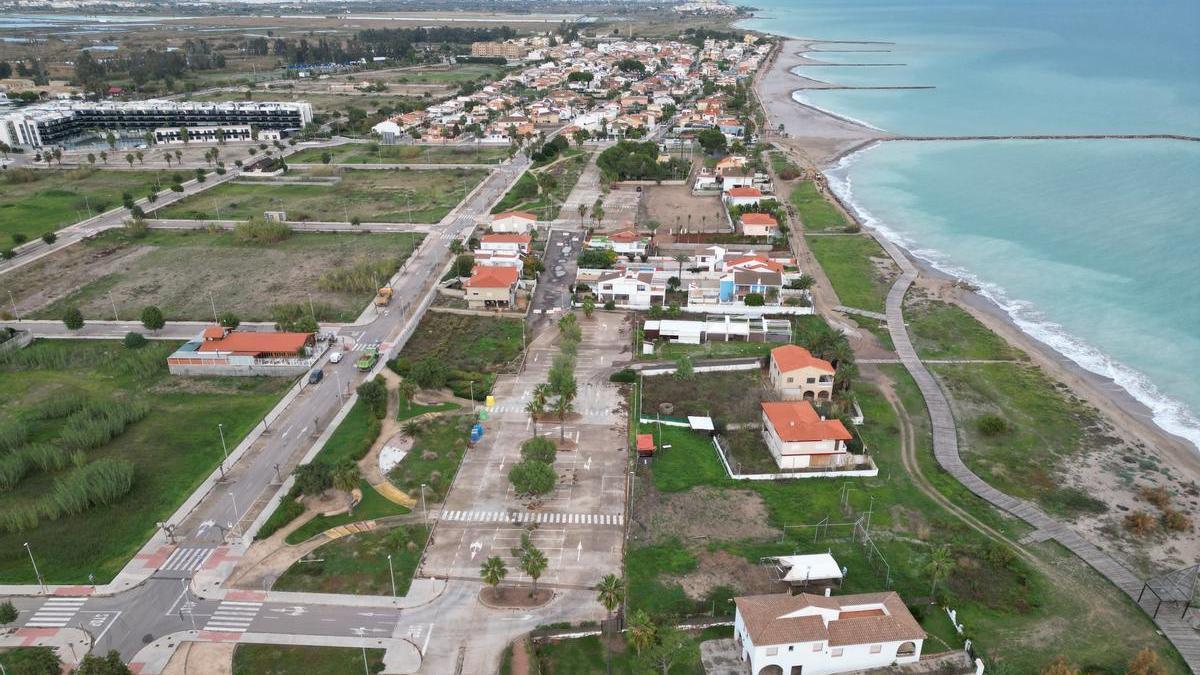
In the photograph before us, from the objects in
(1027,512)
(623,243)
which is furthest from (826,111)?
(1027,512)

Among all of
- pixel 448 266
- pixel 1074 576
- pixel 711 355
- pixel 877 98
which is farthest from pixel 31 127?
pixel 877 98

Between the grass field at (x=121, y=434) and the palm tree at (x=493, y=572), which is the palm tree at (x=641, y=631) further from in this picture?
the grass field at (x=121, y=434)

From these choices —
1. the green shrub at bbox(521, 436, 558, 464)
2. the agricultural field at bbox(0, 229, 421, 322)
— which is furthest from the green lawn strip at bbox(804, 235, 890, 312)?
the agricultural field at bbox(0, 229, 421, 322)

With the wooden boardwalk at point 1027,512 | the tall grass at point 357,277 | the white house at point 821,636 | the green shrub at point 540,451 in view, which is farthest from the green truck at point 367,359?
the wooden boardwalk at point 1027,512

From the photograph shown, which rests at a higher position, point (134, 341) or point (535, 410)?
point (535, 410)

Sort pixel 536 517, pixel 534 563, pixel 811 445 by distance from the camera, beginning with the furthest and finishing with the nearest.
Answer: pixel 811 445, pixel 536 517, pixel 534 563

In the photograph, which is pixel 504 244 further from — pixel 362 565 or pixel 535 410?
pixel 362 565

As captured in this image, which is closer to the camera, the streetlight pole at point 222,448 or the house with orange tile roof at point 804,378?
the streetlight pole at point 222,448

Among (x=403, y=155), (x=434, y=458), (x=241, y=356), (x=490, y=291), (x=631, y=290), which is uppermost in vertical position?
(x=403, y=155)
